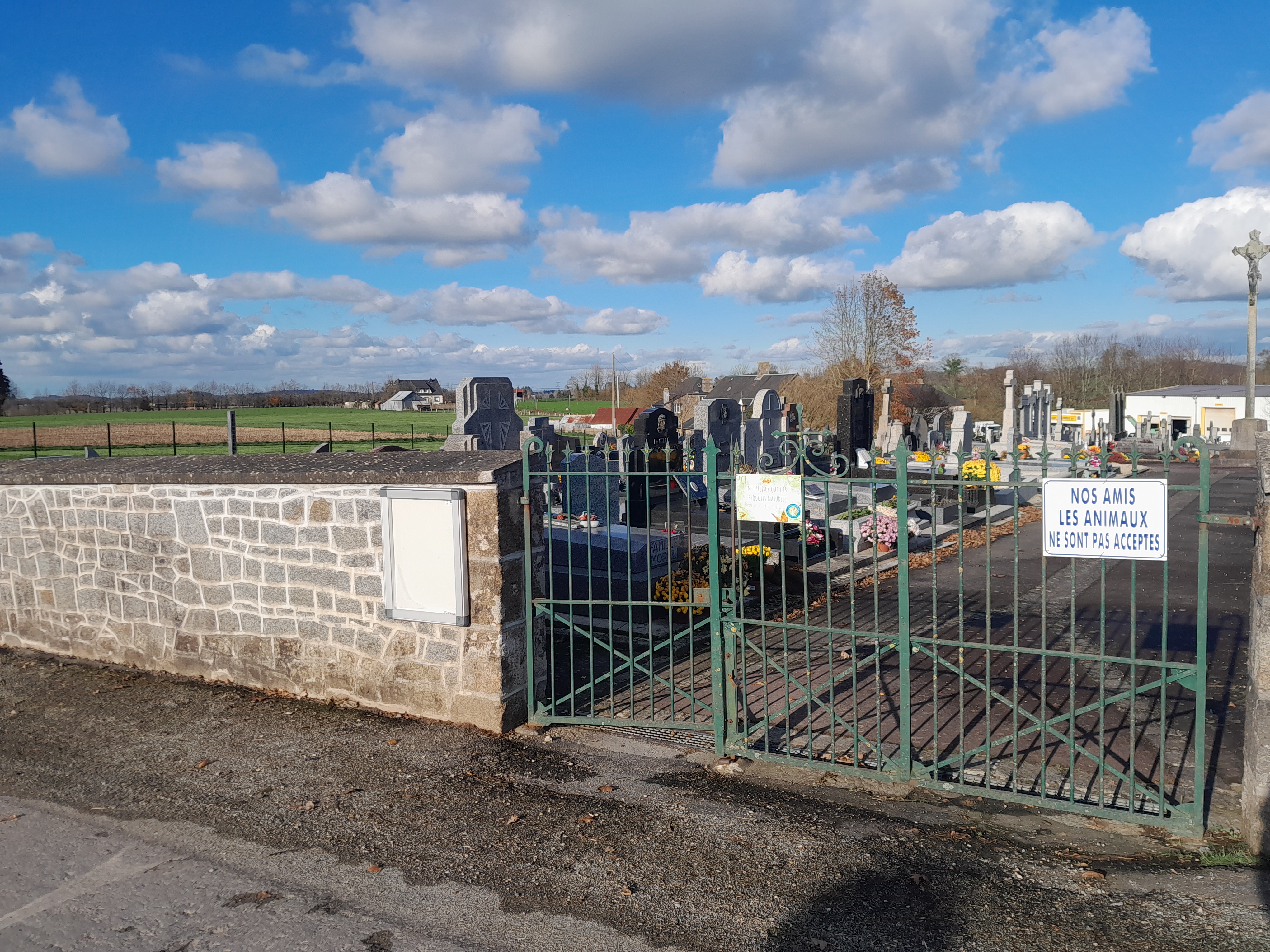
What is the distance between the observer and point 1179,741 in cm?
579

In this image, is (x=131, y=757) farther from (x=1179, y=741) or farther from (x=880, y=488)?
(x=880, y=488)

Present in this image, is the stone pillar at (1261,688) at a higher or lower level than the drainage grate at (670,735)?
higher

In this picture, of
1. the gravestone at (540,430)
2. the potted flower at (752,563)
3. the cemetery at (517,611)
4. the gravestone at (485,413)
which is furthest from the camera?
the gravestone at (485,413)

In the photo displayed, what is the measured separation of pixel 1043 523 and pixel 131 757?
5.92 metres

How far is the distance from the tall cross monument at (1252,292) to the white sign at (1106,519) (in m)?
29.0

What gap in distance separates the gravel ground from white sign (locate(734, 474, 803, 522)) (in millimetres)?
1596

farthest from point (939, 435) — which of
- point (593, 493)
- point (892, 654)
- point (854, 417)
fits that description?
point (892, 654)

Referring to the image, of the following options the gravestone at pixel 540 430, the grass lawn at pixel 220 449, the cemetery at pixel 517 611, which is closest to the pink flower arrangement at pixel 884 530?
the cemetery at pixel 517 611

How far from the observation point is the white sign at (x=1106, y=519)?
4.53 metres

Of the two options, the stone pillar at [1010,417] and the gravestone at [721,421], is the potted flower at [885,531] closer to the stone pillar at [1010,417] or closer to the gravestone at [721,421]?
the gravestone at [721,421]

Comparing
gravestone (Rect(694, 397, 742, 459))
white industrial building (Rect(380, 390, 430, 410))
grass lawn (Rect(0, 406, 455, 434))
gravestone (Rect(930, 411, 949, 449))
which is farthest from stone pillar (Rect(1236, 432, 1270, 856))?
white industrial building (Rect(380, 390, 430, 410))

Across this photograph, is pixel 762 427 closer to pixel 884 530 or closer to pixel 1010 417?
pixel 884 530

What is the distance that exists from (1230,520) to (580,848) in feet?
12.4

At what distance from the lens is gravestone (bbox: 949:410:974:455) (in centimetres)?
2694
